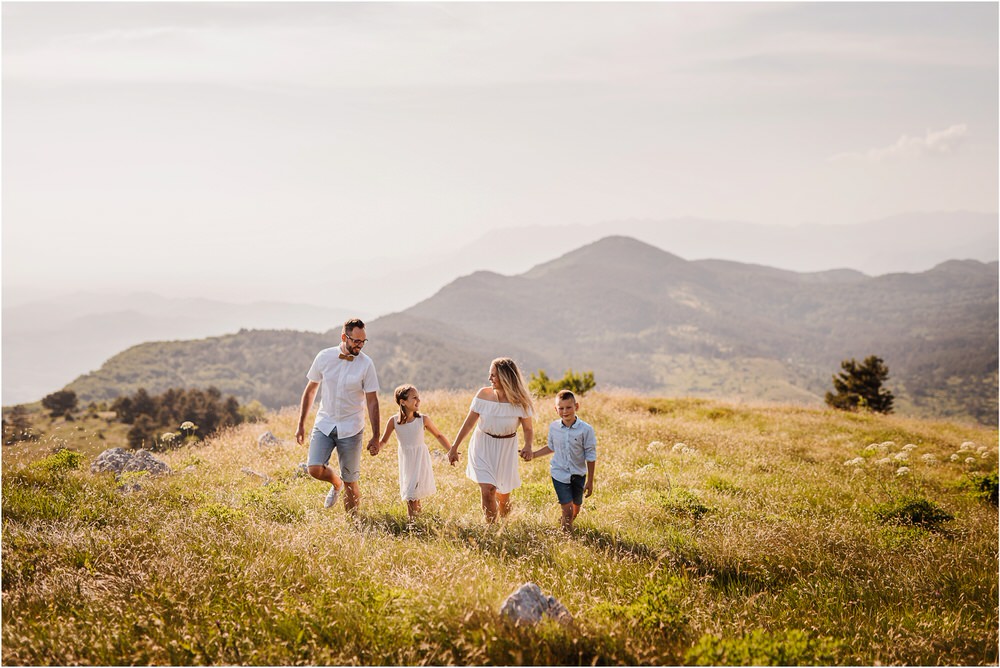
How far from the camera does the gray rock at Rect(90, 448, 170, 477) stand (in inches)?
357

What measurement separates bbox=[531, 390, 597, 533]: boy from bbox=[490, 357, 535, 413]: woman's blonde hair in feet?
1.61

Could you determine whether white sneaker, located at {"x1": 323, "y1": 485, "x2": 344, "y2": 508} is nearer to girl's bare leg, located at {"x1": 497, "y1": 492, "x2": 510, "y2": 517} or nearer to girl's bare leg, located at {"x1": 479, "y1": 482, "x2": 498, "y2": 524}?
girl's bare leg, located at {"x1": 479, "y1": 482, "x2": 498, "y2": 524}

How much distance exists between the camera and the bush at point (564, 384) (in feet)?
69.1

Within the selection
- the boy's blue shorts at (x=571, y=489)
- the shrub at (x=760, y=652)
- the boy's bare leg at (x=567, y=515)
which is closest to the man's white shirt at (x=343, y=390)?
the boy's blue shorts at (x=571, y=489)

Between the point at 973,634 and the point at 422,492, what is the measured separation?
5855 mm

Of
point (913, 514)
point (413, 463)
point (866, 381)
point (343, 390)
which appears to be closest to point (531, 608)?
point (413, 463)

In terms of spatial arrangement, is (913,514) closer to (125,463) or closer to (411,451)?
(411,451)

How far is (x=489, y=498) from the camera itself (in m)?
7.25

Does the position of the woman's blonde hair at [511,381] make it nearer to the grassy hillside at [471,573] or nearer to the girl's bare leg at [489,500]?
the girl's bare leg at [489,500]

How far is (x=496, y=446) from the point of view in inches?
Result: 286

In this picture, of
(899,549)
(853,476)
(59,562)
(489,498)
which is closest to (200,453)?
(59,562)

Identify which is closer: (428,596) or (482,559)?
(428,596)

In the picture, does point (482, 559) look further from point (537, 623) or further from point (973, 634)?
point (973, 634)

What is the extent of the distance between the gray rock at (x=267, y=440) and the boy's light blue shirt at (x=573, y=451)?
8.02 metres
